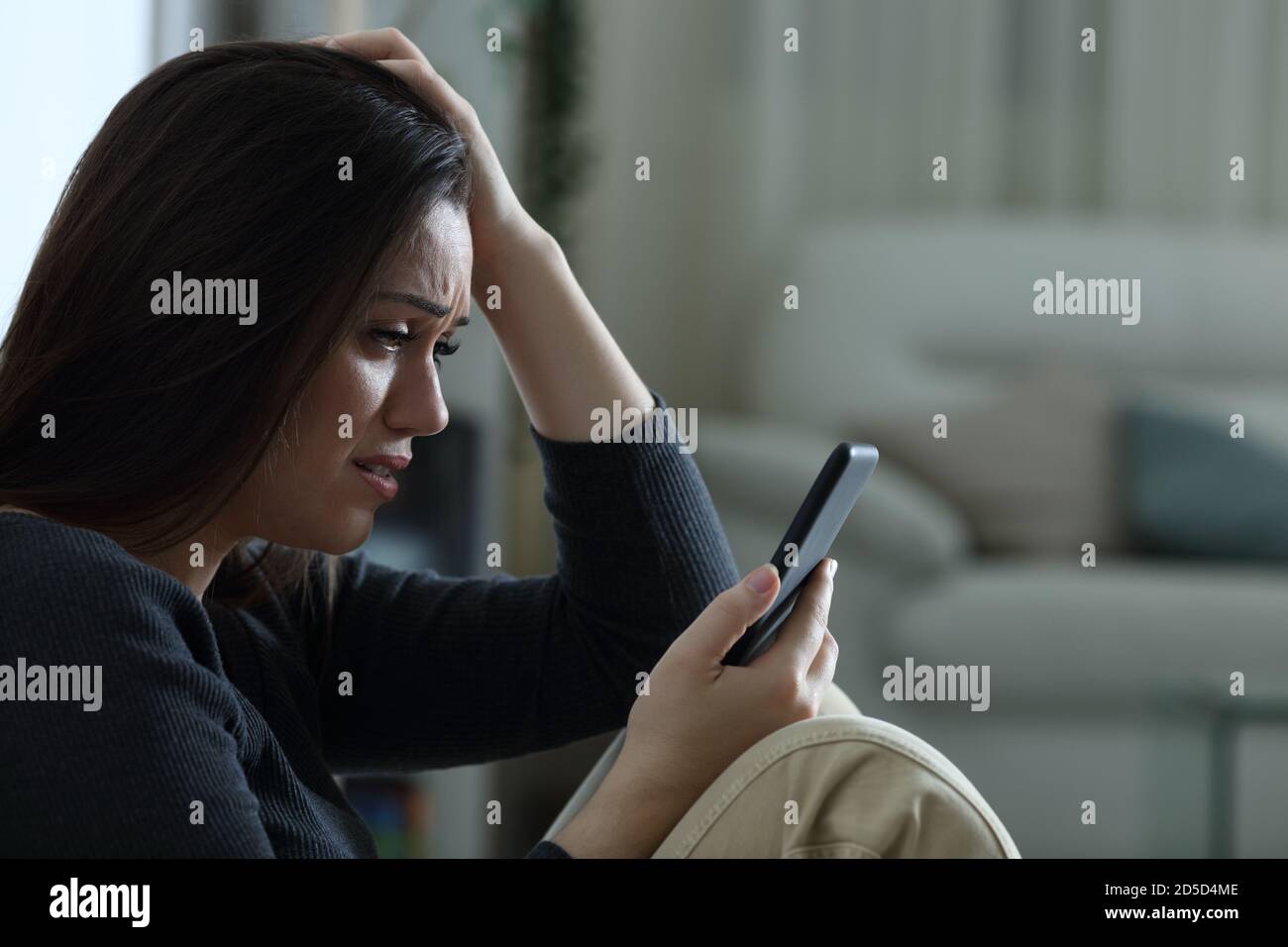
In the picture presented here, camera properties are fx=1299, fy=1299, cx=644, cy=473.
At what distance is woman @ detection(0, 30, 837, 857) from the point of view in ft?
1.82

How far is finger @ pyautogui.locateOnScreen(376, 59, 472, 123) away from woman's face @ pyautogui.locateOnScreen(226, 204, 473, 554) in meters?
0.08

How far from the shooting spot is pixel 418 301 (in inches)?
29.9

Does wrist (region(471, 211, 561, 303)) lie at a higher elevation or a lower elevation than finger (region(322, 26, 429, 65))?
lower

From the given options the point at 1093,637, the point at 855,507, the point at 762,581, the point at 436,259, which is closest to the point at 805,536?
the point at 762,581

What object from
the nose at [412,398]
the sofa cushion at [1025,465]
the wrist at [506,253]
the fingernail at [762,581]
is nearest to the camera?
the fingernail at [762,581]

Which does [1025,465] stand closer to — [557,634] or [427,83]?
[557,634]

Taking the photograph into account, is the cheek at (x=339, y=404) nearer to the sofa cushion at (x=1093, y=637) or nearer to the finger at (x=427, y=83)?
the finger at (x=427, y=83)

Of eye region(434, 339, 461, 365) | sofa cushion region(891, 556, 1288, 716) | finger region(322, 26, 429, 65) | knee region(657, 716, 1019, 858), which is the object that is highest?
finger region(322, 26, 429, 65)

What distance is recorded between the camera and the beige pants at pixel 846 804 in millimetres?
572

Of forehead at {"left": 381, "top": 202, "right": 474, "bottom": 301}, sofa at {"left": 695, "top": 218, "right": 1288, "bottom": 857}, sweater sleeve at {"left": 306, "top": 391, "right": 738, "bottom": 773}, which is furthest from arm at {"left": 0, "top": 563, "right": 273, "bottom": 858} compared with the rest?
sofa at {"left": 695, "top": 218, "right": 1288, "bottom": 857}

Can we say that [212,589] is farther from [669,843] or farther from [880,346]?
[880,346]

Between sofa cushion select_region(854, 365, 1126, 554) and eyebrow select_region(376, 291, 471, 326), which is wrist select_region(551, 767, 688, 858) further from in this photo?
sofa cushion select_region(854, 365, 1126, 554)

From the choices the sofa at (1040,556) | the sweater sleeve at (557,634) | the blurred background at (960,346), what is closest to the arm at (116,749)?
the sweater sleeve at (557,634)
